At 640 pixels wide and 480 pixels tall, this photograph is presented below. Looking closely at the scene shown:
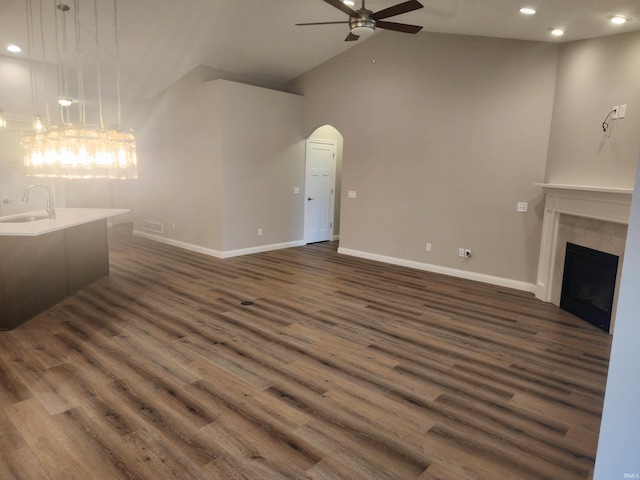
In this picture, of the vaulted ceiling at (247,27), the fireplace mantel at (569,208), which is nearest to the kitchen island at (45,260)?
the vaulted ceiling at (247,27)

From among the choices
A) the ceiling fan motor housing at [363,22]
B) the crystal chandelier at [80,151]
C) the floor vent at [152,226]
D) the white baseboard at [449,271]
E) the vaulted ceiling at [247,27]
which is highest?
the vaulted ceiling at [247,27]

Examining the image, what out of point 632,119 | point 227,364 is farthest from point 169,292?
point 632,119

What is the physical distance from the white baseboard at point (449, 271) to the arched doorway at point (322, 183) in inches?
47.1

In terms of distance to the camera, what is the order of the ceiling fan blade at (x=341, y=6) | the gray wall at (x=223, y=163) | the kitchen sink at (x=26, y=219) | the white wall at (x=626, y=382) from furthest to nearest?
1. the gray wall at (x=223, y=163)
2. the kitchen sink at (x=26, y=219)
3. the ceiling fan blade at (x=341, y=6)
4. the white wall at (x=626, y=382)

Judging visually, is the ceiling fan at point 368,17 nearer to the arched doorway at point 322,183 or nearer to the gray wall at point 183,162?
the gray wall at point 183,162

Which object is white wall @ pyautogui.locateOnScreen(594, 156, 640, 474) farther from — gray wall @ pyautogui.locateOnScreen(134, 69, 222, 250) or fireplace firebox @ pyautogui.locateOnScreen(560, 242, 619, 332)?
gray wall @ pyautogui.locateOnScreen(134, 69, 222, 250)

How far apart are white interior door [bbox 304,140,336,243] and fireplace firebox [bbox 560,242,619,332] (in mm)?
4830

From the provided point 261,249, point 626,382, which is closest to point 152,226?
point 261,249

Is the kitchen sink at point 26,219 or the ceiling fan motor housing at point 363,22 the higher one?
the ceiling fan motor housing at point 363,22

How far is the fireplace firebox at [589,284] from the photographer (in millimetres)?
4355

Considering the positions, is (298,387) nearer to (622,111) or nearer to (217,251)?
(622,111)

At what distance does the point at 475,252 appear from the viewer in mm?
6117

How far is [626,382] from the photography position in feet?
3.72

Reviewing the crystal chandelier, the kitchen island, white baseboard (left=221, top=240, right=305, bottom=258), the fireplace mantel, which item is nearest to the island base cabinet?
the kitchen island
